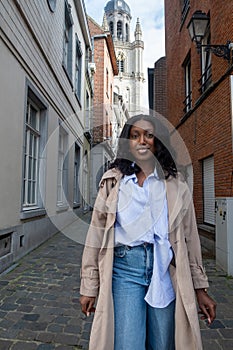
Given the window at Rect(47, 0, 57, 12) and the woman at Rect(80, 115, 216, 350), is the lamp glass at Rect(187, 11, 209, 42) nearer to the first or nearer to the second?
the window at Rect(47, 0, 57, 12)

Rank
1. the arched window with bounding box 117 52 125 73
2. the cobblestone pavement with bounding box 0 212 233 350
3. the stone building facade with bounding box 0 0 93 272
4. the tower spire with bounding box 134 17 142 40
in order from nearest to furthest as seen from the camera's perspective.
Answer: the cobblestone pavement with bounding box 0 212 233 350, the stone building facade with bounding box 0 0 93 272, the arched window with bounding box 117 52 125 73, the tower spire with bounding box 134 17 142 40

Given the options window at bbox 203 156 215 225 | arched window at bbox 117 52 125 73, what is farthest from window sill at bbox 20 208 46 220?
arched window at bbox 117 52 125 73

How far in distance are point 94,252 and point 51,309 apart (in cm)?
220

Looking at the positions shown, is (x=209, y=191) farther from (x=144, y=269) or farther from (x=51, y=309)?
(x=144, y=269)

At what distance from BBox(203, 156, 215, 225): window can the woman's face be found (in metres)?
6.08

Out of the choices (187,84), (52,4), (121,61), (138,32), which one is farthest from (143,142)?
(138,32)

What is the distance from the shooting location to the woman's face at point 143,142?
1.76 metres

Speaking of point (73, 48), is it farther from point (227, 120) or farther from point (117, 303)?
point (117, 303)

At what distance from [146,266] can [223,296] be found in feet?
9.58

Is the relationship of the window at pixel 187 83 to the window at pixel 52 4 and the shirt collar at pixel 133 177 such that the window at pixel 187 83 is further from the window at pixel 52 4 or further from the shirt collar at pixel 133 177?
the shirt collar at pixel 133 177

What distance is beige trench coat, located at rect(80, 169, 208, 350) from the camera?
4.99 ft

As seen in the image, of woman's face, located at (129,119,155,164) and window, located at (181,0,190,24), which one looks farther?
window, located at (181,0,190,24)

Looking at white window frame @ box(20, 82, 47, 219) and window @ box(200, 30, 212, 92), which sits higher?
window @ box(200, 30, 212, 92)

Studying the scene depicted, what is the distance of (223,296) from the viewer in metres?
3.94
